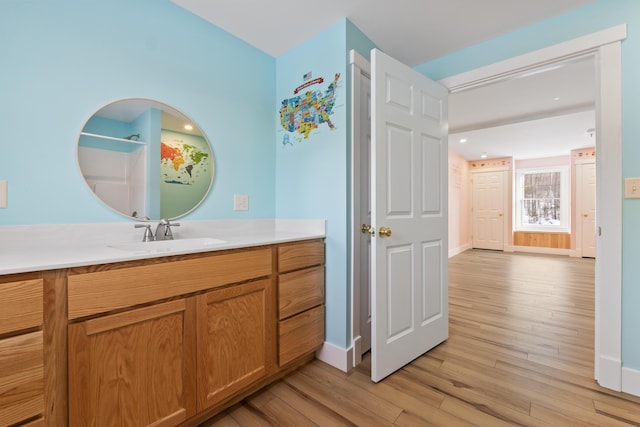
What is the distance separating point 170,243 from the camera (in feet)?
5.15

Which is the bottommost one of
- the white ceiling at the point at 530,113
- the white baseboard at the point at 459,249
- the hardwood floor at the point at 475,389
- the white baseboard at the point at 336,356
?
the hardwood floor at the point at 475,389

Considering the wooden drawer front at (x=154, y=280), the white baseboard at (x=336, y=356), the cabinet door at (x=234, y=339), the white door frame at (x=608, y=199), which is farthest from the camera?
the white baseboard at (x=336, y=356)

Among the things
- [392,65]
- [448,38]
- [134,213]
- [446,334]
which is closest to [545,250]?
[446,334]

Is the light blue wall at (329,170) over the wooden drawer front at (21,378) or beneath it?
over

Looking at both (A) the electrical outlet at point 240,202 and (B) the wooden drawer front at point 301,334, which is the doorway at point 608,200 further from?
(A) the electrical outlet at point 240,202

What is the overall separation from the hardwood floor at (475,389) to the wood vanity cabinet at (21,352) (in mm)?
743

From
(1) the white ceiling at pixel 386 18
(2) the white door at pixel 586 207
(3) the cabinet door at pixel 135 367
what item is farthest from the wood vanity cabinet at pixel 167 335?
(2) the white door at pixel 586 207

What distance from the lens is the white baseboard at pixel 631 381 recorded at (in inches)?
60.2

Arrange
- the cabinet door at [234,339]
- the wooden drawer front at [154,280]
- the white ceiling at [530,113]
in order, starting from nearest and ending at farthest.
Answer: the wooden drawer front at [154,280]
the cabinet door at [234,339]
the white ceiling at [530,113]

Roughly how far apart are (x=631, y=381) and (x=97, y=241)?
2976mm

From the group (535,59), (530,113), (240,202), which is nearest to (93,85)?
(240,202)

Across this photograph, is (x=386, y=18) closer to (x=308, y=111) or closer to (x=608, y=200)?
(x=308, y=111)

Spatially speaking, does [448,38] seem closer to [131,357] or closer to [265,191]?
[265,191]

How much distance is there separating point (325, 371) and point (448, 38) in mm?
2483
